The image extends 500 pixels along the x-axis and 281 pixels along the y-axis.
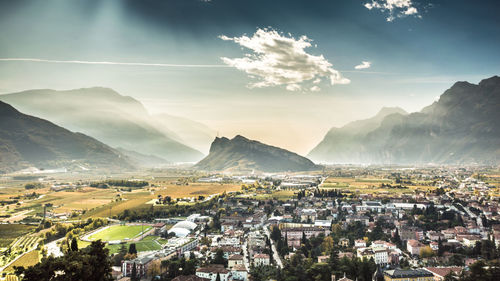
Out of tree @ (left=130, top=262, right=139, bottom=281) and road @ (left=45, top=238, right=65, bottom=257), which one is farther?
road @ (left=45, top=238, right=65, bottom=257)

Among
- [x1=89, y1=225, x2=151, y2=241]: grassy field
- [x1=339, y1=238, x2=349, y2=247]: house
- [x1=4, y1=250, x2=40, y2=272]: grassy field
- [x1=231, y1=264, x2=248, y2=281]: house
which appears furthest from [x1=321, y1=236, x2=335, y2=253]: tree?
[x1=4, y1=250, x2=40, y2=272]: grassy field

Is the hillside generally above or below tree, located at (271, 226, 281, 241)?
above

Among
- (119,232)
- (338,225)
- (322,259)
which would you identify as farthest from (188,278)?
(338,225)

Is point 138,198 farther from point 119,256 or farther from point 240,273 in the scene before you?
point 240,273

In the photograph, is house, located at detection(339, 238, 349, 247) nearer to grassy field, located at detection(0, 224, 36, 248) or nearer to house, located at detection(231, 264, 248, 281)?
house, located at detection(231, 264, 248, 281)

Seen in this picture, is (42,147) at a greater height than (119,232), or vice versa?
(42,147)
